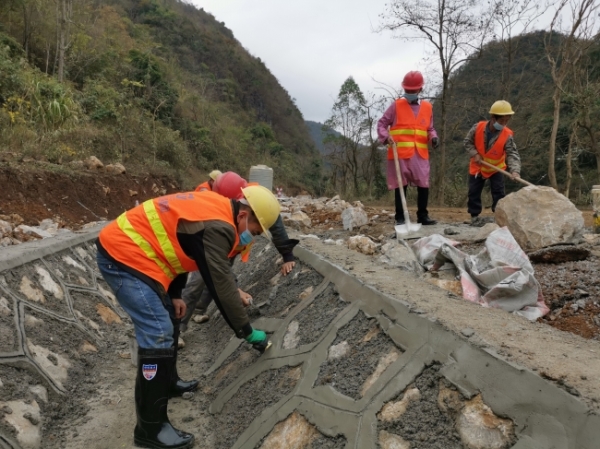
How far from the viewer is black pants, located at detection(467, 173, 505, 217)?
5.59m

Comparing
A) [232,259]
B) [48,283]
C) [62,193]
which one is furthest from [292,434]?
[62,193]

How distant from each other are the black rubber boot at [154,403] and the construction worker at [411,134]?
11.5ft

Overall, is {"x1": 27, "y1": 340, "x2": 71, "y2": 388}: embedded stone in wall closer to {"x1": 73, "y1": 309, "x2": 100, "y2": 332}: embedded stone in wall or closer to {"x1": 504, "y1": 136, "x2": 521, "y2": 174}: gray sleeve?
{"x1": 73, "y1": 309, "x2": 100, "y2": 332}: embedded stone in wall

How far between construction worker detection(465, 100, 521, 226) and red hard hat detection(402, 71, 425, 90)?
3.04 ft

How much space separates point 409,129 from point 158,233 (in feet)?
11.8

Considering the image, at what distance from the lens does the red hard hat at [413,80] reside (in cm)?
516

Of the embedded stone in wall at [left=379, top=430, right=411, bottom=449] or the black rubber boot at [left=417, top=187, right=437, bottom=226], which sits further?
the black rubber boot at [left=417, top=187, right=437, bottom=226]

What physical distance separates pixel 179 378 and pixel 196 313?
1.44 m

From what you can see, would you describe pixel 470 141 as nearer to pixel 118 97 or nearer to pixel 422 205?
pixel 422 205

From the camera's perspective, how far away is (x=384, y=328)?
2.14 metres

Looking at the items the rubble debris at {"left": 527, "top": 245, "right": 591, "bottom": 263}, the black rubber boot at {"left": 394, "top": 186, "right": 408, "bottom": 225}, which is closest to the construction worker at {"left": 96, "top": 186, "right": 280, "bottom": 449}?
the rubble debris at {"left": 527, "top": 245, "right": 591, "bottom": 263}

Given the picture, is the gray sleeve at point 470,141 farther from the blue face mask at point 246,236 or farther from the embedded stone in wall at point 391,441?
the embedded stone in wall at point 391,441

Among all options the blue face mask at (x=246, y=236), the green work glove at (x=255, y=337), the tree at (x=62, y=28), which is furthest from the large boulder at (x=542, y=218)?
the tree at (x=62, y=28)

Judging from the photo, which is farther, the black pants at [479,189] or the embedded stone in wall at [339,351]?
the black pants at [479,189]
